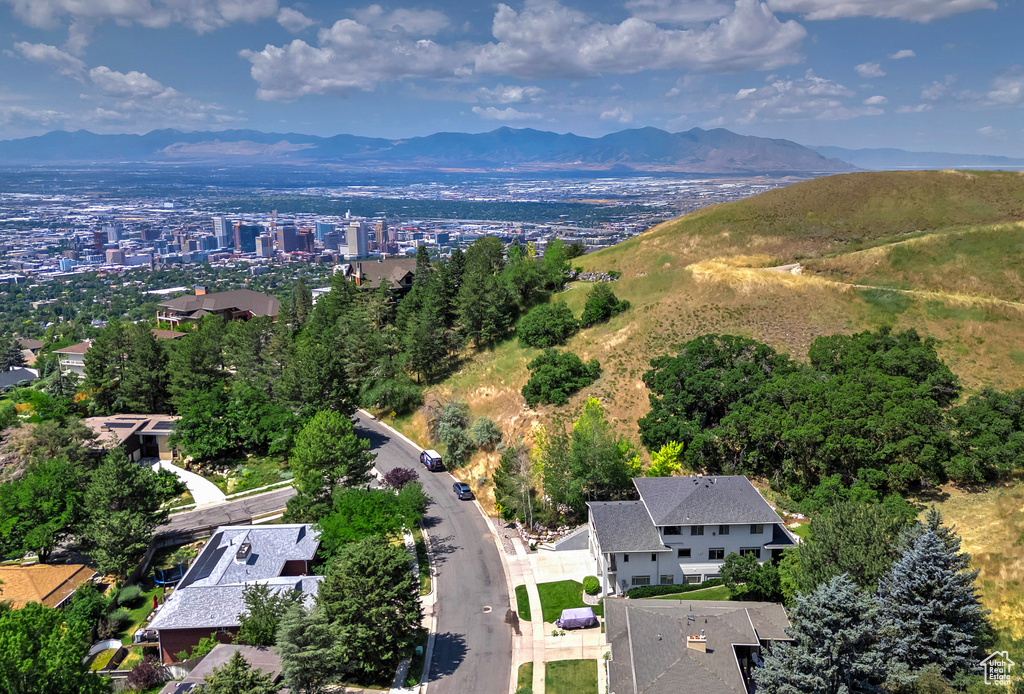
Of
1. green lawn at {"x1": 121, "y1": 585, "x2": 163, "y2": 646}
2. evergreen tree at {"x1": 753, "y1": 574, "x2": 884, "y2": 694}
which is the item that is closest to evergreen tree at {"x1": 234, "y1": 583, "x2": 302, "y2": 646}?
green lawn at {"x1": 121, "y1": 585, "x2": 163, "y2": 646}

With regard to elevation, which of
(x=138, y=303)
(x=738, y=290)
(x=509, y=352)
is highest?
(x=738, y=290)

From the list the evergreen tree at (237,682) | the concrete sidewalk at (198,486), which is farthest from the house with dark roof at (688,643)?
the concrete sidewalk at (198,486)

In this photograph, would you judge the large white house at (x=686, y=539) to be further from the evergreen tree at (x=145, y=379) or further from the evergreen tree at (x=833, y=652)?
the evergreen tree at (x=145, y=379)

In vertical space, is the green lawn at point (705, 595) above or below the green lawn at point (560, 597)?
above

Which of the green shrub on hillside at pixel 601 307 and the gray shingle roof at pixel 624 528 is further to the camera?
the green shrub on hillside at pixel 601 307

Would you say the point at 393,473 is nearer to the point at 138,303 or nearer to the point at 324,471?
the point at 324,471

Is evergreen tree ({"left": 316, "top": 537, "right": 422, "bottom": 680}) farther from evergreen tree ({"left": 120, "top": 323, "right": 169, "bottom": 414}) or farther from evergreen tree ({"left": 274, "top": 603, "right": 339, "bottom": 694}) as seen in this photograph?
evergreen tree ({"left": 120, "top": 323, "right": 169, "bottom": 414})

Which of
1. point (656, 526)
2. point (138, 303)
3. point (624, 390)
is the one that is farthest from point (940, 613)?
point (138, 303)
